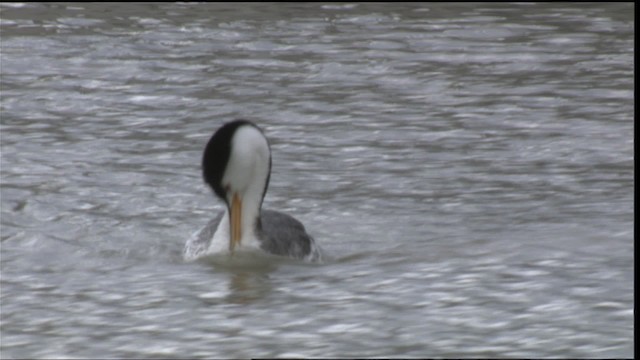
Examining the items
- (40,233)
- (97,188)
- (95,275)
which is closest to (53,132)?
(97,188)

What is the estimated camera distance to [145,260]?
11.9 meters

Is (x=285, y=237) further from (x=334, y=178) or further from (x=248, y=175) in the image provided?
(x=334, y=178)

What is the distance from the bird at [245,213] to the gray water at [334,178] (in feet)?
0.51

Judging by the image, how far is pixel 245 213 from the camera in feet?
39.4

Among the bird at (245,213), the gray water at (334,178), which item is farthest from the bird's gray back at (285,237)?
the gray water at (334,178)

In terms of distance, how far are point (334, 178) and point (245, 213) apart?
86.4 inches

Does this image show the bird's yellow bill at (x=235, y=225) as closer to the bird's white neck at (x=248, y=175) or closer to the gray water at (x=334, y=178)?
the bird's white neck at (x=248, y=175)

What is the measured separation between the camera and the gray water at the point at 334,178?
1003 cm

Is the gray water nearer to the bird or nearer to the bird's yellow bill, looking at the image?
the bird

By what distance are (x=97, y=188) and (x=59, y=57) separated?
6140 mm

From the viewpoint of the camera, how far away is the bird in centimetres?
1182

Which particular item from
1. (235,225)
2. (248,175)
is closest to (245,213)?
(235,225)

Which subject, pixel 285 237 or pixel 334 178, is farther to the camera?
pixel 334 178

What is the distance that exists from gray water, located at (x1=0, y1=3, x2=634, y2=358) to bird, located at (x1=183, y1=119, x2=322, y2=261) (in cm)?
16
